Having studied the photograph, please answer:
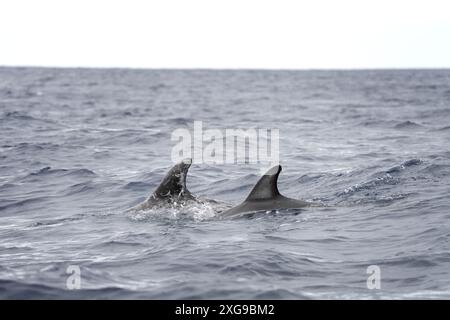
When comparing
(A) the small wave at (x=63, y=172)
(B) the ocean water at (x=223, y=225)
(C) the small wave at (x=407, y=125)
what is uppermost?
(C) the small wave at (x=407, y=125)

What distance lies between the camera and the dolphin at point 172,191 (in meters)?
13.9

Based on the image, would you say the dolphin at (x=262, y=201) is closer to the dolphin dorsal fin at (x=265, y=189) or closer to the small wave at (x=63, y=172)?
the dolphin dorsal fin at (x=265, y=189)

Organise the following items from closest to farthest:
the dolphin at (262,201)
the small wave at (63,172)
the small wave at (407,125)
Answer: the dolphin at (262,201) → the small wave at (63,172) → the small wave at (407,125)

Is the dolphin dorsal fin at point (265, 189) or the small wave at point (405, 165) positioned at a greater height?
the small wave at point (405, 165)

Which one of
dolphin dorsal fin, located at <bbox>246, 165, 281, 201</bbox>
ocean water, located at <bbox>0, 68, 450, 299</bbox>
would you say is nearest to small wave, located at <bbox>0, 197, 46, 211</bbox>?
ocean water, located at <bbox>0, 68, 450, 299</bbox>

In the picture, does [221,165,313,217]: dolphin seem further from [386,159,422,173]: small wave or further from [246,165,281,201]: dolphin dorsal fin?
[386,159,422,173]: small wave

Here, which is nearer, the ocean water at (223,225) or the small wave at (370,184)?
the ocean water at (223,225)

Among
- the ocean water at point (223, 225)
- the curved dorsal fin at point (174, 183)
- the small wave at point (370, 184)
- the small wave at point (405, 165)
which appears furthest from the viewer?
the small wave at point (405, 165)

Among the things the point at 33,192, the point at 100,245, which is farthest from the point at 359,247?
the point at 33,192

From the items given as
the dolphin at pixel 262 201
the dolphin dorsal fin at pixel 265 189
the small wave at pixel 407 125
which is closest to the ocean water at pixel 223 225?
the dolphin at pixel 262 201

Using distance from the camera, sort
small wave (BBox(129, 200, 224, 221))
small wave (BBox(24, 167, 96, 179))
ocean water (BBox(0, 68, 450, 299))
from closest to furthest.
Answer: ocean water (BBox(0, 68, 450, 299))
small wave (BBox(129, 200, 224, 221))
small wave (BBox(24, 167, 96, 179))

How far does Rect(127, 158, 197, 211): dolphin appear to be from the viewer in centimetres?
1391

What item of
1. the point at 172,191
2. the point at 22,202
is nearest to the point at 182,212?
the point at 172,191

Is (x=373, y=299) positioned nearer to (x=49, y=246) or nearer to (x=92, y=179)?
(x=49, y=246)
